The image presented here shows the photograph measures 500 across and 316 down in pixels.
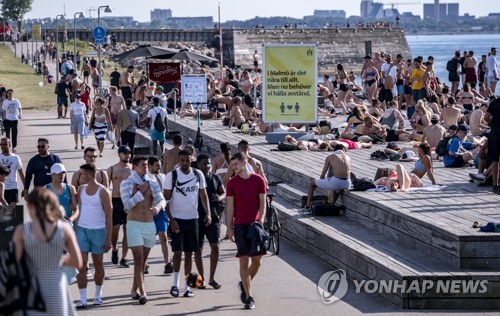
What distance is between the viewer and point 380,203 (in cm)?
1534

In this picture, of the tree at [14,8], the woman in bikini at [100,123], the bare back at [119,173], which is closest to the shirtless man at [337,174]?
the bare back at [119,173]

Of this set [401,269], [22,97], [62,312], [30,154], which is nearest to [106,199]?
[401,269]

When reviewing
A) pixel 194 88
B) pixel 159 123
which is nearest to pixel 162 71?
pixel 194 88

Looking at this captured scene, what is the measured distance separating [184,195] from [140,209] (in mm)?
617

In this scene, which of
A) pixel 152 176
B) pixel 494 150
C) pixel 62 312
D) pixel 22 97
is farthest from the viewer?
pixel 22 97

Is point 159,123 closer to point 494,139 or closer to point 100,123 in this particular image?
point 100,123

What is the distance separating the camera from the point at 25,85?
64.0 metres

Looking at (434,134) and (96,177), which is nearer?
(96,177)

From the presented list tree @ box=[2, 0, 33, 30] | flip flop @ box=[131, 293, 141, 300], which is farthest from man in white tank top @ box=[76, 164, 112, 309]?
tree @ box=[2, 0, 33, 30]

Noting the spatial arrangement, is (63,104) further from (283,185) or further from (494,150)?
(494,150)

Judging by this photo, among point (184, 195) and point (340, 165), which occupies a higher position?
point (184, 195)

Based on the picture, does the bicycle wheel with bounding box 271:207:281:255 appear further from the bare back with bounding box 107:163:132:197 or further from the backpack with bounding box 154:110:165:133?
the backpack with bounding box 154:110:165:133

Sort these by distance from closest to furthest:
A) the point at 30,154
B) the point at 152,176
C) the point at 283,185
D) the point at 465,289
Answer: the point at 465,289 < the point at 152,176 < the point at 283,185 < the point at 30,154

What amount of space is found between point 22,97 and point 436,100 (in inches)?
1123
